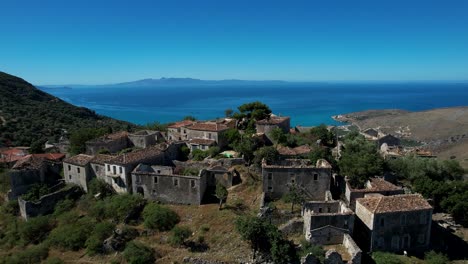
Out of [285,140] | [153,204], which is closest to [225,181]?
[153,204]

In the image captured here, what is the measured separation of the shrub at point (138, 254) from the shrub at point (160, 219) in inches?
97.4

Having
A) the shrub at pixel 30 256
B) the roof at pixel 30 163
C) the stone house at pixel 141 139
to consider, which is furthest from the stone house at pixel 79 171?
the stone house at pixel 141 139

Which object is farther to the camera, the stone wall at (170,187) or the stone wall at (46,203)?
the stone wall at (46,203)

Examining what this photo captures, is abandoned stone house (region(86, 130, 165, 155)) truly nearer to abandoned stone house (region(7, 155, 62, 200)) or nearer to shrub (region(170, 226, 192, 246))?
abandoned stone house (region(7, 155, 62, 200))

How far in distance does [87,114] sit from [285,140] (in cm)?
8560

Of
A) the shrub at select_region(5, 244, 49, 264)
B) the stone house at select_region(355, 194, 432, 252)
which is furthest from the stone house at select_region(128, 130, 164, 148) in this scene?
the stone house at select_region(355, 194, 432, 252)

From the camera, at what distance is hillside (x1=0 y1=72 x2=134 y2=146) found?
67494mm

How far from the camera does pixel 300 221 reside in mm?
Answer: 27594

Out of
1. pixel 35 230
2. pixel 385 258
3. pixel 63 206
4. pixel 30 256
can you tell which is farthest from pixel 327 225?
pixel 35 230

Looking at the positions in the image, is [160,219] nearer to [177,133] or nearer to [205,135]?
[205,135]

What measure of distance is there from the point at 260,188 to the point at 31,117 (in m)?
72.1

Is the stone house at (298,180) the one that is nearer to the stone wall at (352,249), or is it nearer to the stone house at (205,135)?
the stone wall at (352,249)

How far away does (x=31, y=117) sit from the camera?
83.4m

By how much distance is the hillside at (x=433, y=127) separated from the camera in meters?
81.8
